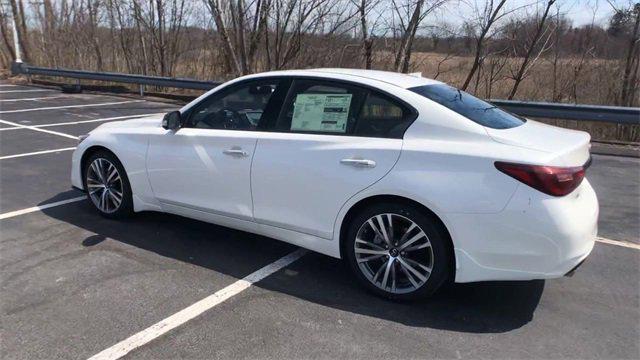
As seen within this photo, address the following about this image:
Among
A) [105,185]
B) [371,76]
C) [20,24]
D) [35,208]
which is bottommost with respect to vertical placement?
[35,208]

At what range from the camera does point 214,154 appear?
4254 mm

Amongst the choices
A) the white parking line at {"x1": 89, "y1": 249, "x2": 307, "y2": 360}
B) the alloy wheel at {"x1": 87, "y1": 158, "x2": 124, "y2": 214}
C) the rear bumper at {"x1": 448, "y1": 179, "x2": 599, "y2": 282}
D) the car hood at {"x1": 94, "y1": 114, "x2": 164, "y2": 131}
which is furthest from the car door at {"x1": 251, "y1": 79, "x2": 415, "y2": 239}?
the alloy wheel at {"x1": 87, "y1": 158, "x2": 124, "y2": 214}

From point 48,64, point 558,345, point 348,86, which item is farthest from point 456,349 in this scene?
point 48,64

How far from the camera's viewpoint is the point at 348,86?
3.85 meters

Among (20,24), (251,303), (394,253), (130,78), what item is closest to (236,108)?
(251,303)

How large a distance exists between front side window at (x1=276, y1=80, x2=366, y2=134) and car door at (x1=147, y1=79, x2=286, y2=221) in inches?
6.3

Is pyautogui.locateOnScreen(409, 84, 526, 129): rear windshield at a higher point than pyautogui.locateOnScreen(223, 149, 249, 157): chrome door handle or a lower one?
higher

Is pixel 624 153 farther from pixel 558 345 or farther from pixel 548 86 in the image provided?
pixel 558 345

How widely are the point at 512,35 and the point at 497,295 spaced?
10250 millimetres

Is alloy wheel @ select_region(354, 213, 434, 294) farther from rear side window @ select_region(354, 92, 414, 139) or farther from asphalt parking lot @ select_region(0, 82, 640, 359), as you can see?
rear side window @ select_region(354, 92, 414, 139)

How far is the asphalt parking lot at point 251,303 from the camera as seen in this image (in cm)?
304

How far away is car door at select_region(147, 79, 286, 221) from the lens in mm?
4141

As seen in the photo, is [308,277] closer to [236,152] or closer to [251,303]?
[251,303]

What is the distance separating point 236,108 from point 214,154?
1.46 feet
